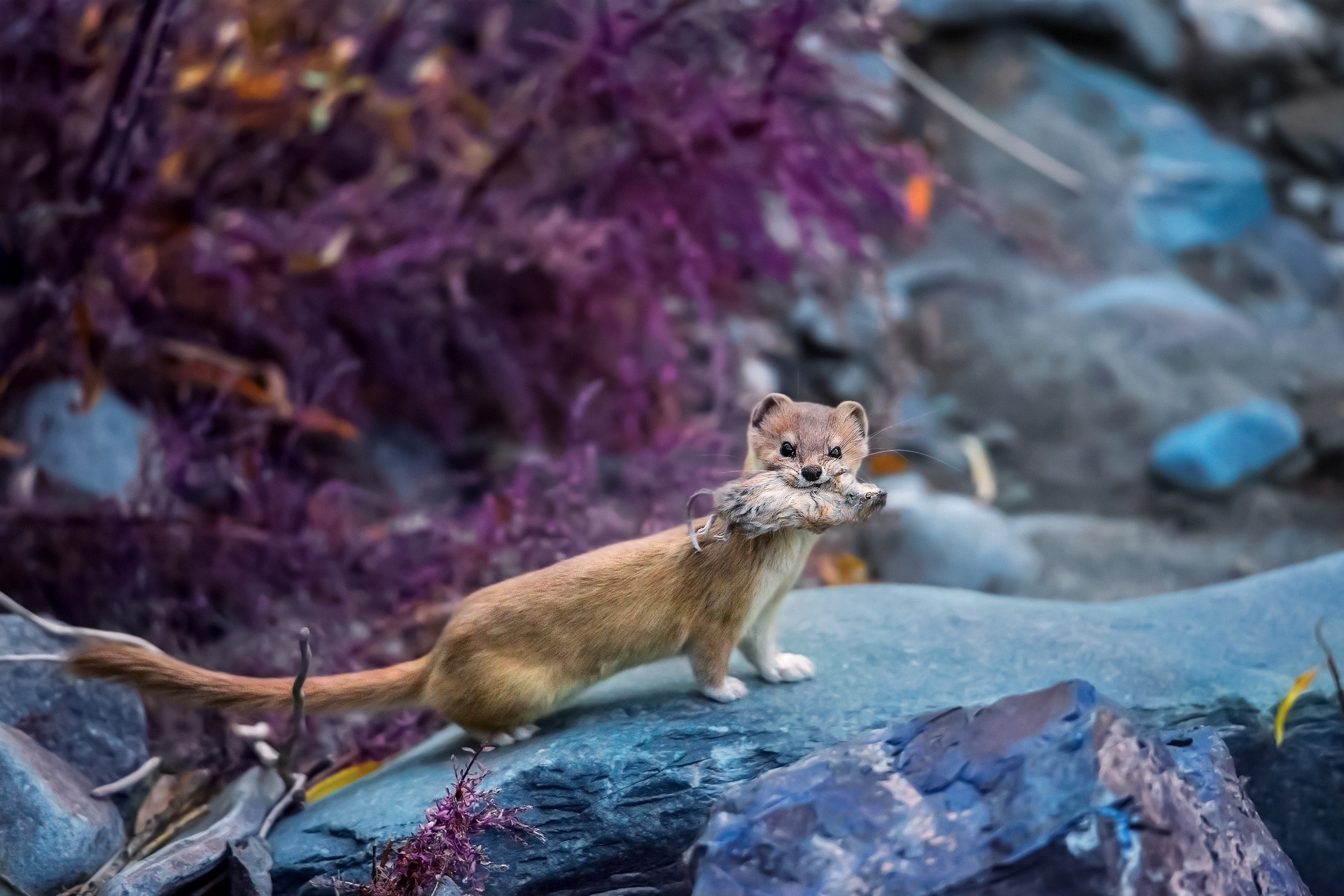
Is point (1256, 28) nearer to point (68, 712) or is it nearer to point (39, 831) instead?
point (68, 712)

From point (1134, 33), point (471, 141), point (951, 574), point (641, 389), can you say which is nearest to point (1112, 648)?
point (951, 574)

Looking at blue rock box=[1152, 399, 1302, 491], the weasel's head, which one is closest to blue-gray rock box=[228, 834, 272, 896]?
the weasel's head

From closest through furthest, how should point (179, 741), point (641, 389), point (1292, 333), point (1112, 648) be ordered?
point (1112, 648)
point (179, 741)
point (641, 389)
point (1292, 333)

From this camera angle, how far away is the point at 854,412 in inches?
90.0

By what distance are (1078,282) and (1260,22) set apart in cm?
181

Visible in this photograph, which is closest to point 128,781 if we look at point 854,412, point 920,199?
point 854,412

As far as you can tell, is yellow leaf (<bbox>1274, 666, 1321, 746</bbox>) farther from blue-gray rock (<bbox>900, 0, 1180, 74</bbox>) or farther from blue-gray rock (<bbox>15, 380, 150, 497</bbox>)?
blue-gray rock (<bbox>900, 0, 1180, 74</bbox>)

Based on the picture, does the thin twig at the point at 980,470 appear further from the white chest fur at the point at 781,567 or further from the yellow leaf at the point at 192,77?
the yellow leaf at the point at 192,77

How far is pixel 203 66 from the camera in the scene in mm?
3904

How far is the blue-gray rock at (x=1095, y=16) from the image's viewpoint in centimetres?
612

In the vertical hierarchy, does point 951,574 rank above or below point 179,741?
below

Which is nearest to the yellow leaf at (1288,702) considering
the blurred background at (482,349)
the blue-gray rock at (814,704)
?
the blue-gray rock at (814,704)

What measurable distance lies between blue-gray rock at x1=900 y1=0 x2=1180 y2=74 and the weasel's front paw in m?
4.54

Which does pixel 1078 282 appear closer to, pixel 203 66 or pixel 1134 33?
pixel 1134 33
